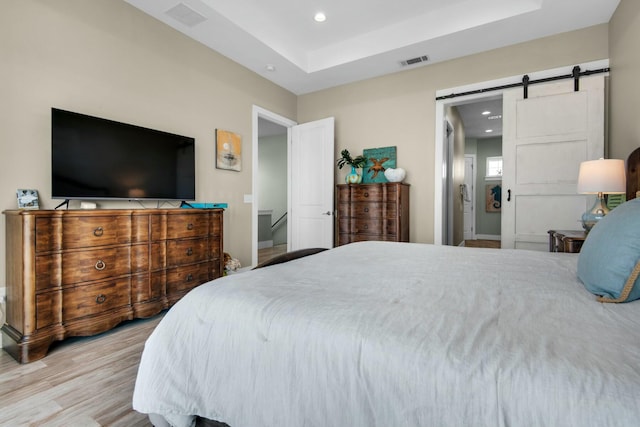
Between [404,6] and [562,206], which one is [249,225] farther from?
[562,206]

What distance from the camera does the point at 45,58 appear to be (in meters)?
2.33

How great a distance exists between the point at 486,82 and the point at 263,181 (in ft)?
18.0

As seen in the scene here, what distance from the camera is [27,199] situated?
2.18 metres

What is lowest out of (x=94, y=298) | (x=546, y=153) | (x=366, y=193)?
(x=94, y=298)

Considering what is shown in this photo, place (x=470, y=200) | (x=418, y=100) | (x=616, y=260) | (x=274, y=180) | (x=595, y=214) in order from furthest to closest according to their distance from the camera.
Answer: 1. (x=470, y=200)
2. (x=274, y=180)
3. (x=418, y=100)
4. (x=595, y=214)
5. (x=616, y=260)

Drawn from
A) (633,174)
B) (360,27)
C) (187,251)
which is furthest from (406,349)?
(360,27)

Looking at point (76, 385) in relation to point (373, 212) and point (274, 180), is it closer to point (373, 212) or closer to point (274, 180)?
point (373, 212)

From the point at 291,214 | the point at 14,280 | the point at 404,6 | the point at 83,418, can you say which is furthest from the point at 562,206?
the point at 14,280

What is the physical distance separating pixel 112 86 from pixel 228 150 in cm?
134

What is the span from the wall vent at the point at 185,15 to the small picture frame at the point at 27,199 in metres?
1.97

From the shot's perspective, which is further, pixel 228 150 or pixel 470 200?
pixel 470 200

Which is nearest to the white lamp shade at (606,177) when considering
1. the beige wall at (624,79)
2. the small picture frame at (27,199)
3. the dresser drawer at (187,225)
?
the beige wall at (624,79)

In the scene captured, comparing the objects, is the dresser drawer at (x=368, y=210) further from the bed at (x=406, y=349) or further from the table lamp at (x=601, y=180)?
the bed at (x=406, y=349)

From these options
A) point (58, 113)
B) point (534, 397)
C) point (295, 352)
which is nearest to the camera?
point (534, 397)
